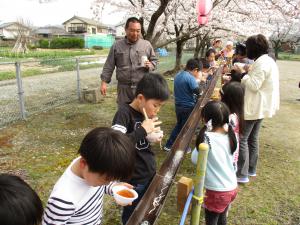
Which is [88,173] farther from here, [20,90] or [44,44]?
[44,44]

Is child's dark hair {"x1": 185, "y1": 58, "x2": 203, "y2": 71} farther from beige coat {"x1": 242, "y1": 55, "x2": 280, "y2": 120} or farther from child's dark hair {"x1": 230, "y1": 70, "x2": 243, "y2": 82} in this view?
beige coat {"x1": 242, "y1": 55, "x2": 280, "y2": 120}

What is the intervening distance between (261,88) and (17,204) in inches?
127

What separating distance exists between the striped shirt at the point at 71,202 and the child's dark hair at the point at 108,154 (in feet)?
0.42

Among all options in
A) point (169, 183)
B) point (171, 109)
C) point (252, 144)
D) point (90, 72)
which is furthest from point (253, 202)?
point (90, 72)

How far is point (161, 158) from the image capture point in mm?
4496

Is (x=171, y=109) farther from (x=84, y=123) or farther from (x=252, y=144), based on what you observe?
(x=252, y=144)

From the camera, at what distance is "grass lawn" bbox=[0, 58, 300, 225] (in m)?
3.24

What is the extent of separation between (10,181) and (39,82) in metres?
7.68

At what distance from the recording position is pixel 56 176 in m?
3.85

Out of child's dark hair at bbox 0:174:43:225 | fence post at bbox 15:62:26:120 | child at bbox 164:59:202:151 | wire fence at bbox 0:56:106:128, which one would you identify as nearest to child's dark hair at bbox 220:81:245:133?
child at bbox 164:59:202:151

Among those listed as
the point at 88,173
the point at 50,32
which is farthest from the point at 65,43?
the point at 88,173

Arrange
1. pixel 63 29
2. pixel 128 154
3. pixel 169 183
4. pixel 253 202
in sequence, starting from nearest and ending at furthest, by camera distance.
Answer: pixel 128 154 < pixel 169 183 < pixel 253 202 < pixel 63 29

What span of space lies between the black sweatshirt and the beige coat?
6.16 feet

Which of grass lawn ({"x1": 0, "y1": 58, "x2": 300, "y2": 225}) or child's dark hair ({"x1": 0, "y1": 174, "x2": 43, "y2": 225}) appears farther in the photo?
grass lawn ({"x1": 0, "y1": 58, "x2": 300, "y2": 225})
